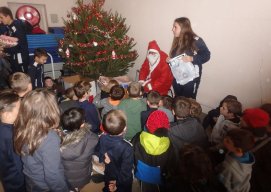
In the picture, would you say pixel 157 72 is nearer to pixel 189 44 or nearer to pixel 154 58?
pixel 154 58

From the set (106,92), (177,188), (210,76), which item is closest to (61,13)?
(106,92)

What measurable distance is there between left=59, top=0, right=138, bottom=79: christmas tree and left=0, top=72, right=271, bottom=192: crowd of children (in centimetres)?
204

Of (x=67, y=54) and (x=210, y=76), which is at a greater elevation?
(x=67, y=54)

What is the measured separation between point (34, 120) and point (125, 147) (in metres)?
0.83

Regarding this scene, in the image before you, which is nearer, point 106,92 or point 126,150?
point 126,150

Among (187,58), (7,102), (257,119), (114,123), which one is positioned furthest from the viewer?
(187,58)

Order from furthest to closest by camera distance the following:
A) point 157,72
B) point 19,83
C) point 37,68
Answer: point 37,68 < point 157,72 < point 19,83

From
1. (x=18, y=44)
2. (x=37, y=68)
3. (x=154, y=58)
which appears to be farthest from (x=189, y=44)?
(x=18, y=44)

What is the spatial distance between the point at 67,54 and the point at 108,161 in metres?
3.16

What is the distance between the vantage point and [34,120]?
1.78m

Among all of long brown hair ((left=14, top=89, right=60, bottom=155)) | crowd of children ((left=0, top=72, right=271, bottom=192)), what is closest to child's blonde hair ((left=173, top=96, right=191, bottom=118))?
crowd of children ((left=0, top=72, right=271, bottom=192))

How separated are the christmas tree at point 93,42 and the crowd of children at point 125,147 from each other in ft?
6.70

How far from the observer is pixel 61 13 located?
7254 millimetres

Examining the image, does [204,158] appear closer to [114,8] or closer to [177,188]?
[177,188]
